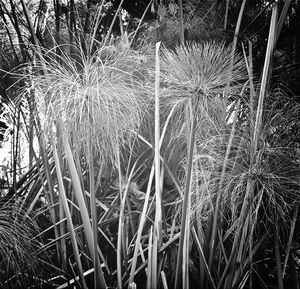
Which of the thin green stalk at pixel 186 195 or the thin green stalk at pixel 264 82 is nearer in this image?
the thin green stalk at pixel 186 195

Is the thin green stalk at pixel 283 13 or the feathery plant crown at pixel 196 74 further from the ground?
the thin green stalk at pixel 283 13

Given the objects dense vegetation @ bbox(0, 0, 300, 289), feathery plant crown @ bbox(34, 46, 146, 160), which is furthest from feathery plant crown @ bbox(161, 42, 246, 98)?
feathery plant crown @ bbox(34, 46, 146, 160)

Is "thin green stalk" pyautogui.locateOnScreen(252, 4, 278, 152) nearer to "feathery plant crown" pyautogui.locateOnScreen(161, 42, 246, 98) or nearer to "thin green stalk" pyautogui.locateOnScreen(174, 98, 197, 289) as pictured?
"feathery plant crown" pyautogui.locateOnScreen(161, 42, 246, 98)

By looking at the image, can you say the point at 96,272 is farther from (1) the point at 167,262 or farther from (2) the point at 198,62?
(2) the point at 198,62

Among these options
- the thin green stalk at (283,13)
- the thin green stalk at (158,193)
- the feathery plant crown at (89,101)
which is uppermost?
the thin green stalk at (283,13)

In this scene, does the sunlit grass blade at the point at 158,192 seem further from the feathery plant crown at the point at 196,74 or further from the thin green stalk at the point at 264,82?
the thin green stalk at the point at 264,82

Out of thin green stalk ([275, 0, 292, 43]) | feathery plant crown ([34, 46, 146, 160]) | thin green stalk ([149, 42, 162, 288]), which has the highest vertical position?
thin green stalk ([275, 0, 292, 43])

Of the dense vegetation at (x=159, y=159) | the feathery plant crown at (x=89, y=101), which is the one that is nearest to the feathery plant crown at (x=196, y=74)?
the dense vegetation at (x=159, y=159)

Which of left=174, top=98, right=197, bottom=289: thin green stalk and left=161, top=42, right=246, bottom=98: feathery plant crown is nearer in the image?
left=174, top=98, right=197, bottom=289: thin green stalk

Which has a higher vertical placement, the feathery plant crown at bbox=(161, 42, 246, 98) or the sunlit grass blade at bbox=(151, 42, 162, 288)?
the feathery plant crown at bbox=(161, 42, 246, 98)

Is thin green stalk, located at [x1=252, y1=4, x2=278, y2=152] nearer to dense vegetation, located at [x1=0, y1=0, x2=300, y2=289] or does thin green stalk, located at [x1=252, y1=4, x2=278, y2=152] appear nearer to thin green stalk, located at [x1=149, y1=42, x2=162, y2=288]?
dense vegetation, located at [x1=0, y1=0, x2=300, y2=289]

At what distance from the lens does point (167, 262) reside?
1.37 m

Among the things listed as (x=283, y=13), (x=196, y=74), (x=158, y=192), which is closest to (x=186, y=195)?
(x=158, y=192)

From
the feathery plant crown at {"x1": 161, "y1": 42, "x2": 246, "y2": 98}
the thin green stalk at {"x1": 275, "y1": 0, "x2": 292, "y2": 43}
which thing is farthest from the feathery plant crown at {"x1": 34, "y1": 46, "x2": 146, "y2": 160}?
the thin green stalk at {"x1": 275, "y1": 0, "x2": 292, "y2": 43}
